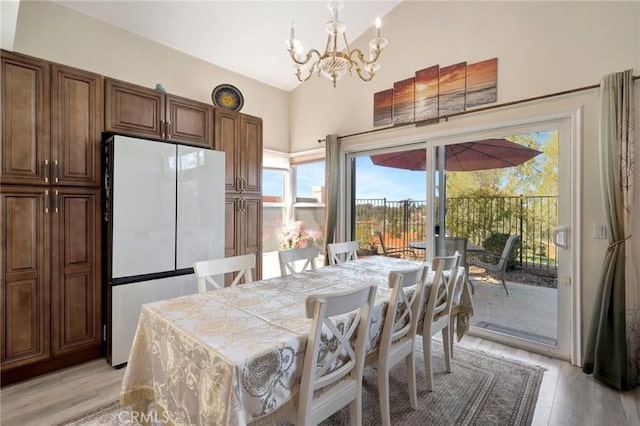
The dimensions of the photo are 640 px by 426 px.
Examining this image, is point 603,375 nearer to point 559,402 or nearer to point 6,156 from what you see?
point 559,402

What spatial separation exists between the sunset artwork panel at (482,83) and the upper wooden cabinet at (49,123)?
333cm

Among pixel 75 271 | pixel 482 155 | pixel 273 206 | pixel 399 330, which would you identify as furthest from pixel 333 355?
pixel 273 206

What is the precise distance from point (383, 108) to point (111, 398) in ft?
12.0

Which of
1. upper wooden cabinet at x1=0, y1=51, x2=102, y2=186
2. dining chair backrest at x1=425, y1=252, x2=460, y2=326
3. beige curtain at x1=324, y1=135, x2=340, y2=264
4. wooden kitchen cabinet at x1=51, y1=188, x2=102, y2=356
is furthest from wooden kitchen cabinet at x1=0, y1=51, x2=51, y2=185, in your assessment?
dining chair backrest at x1=425, y1=252, x2=460, y2=326

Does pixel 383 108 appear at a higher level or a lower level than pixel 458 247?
higher

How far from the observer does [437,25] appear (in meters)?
3.20

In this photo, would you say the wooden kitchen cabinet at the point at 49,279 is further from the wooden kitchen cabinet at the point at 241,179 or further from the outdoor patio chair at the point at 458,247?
the outdoor patio chair at the point at 458,247

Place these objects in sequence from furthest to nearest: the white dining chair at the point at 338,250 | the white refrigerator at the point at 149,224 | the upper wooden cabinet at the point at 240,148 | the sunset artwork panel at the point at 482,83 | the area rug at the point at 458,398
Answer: the upper wooden cabinet at the point at 240,148
the white dining chair at the point at 338,250
the sunset artwork panel at the point at 482,83
the white refrigerator at the point at 149,224
the area rug at the point at 458,398

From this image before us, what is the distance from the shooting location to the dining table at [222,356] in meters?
1.07

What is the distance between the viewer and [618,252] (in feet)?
7.26

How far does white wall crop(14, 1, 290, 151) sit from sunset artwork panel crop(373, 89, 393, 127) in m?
1.69

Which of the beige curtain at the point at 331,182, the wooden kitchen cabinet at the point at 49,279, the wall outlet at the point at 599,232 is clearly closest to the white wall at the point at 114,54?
the beige curtain at the point at 331,182

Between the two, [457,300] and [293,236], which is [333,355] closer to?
[457,300]

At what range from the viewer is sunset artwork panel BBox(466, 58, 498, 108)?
2848mm
